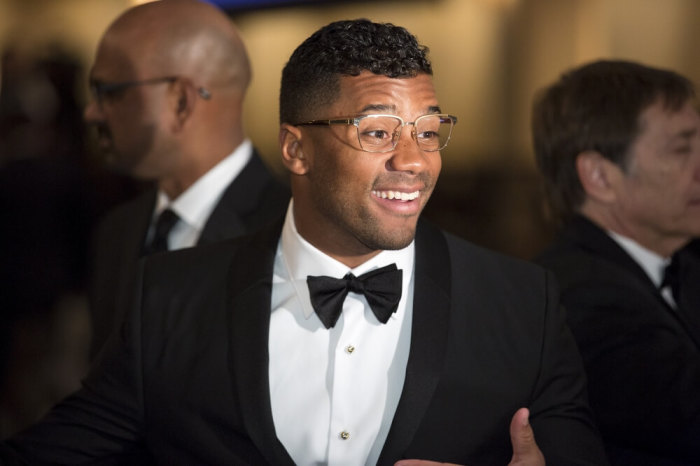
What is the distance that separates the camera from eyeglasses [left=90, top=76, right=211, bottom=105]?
9.31 feet

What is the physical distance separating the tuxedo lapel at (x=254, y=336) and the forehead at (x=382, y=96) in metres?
0.41

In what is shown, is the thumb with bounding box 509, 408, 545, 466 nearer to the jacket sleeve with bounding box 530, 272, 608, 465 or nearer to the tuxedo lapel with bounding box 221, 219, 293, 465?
the jacket sleeve with bounding box 530, 272, 608, 465

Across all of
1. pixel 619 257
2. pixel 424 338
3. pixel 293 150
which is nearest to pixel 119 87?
pixel 293 150

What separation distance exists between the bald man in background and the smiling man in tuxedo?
719 mm

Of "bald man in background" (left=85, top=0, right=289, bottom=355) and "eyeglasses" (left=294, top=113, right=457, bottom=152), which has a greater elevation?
"eyeglasses" (left=294, top=113, right=457, bottom=152)

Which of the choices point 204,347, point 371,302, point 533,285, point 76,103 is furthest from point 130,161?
point 76,103

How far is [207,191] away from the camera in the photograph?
2783 mm

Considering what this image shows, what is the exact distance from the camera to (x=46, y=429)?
1.98m

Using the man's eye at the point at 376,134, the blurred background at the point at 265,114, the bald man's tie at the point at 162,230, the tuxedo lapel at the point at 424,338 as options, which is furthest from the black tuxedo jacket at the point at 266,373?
the blurred background at the point at 265,114

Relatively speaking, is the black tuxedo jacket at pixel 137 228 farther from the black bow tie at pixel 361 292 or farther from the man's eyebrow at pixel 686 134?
the man's eyebrow at pixel 686 134

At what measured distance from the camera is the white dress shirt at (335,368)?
6.23ft

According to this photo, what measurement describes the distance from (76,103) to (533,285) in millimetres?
3777

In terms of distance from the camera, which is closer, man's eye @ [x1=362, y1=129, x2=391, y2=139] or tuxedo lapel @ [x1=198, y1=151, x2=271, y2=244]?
man's eye @ [x1=362, y1=129, x2=391, y2=139]

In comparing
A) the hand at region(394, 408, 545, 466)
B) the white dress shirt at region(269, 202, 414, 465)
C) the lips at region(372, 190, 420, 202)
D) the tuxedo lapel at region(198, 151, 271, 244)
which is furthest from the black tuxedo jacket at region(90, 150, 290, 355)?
the hand at region(394, 408, 545, 466)
